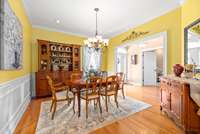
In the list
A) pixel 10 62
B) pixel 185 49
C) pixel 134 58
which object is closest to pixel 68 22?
pixel 10 62

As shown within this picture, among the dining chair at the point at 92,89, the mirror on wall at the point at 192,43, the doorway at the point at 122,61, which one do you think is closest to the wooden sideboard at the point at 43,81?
the dining chair at the point at 92,89

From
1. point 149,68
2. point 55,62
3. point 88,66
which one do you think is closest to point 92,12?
point 55,62

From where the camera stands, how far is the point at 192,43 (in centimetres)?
256

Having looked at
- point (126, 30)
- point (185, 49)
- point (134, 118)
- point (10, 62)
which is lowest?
point (134, 118)

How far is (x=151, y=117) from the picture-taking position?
2789mm

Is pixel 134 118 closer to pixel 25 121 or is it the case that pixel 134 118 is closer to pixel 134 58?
pixel 25 121

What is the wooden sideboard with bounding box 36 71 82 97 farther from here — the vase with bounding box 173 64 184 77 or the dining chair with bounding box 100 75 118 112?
the vase with bounding box 173 64 184 77

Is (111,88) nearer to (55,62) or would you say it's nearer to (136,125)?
(136,125)

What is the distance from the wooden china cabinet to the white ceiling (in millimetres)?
855

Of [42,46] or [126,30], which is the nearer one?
[42,46]

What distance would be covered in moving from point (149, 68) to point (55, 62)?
5.35 metres

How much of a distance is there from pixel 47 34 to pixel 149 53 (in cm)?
565

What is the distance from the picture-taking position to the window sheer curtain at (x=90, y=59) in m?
6.00

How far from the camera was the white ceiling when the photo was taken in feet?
10.0
